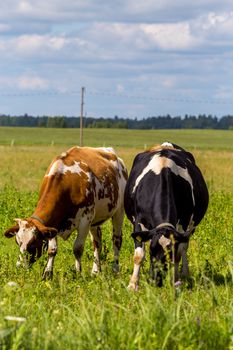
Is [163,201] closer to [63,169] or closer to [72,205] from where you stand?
[72,205]

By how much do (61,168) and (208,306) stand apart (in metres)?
5.45

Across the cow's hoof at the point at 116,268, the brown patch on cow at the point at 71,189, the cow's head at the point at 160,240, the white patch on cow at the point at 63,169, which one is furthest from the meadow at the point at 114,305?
the white patch on cow at the point at 63,169

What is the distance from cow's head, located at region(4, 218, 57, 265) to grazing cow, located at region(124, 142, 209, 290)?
1202 mm

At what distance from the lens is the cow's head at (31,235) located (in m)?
10.7

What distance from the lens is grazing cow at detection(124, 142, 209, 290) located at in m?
9.79

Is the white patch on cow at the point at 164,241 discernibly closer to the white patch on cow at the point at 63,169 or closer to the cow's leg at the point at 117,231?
the white patch on cow at the point at 63,169

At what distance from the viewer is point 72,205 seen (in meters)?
11.6

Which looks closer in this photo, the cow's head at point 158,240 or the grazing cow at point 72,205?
the cow's head at point 158,240

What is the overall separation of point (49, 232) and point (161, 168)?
1735mm

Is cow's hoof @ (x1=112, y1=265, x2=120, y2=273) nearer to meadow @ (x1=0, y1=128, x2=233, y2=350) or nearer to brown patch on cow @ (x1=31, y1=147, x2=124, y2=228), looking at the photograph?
meadow @ (x1=0, y1=128, x2=233, y2=350)

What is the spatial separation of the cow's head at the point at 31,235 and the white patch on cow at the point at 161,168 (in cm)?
143

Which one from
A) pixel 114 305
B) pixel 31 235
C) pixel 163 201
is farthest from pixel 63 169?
pixel 114 305

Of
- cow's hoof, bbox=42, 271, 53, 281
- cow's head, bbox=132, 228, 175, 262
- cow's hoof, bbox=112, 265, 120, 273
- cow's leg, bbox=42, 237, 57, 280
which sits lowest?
cow's hoof, bbox=112, 265, 120, 273

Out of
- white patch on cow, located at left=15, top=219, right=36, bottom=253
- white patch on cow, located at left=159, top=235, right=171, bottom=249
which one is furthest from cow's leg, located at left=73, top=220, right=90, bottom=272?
white patch on cow, located at left=159, top=235, right=171, bottom=249
